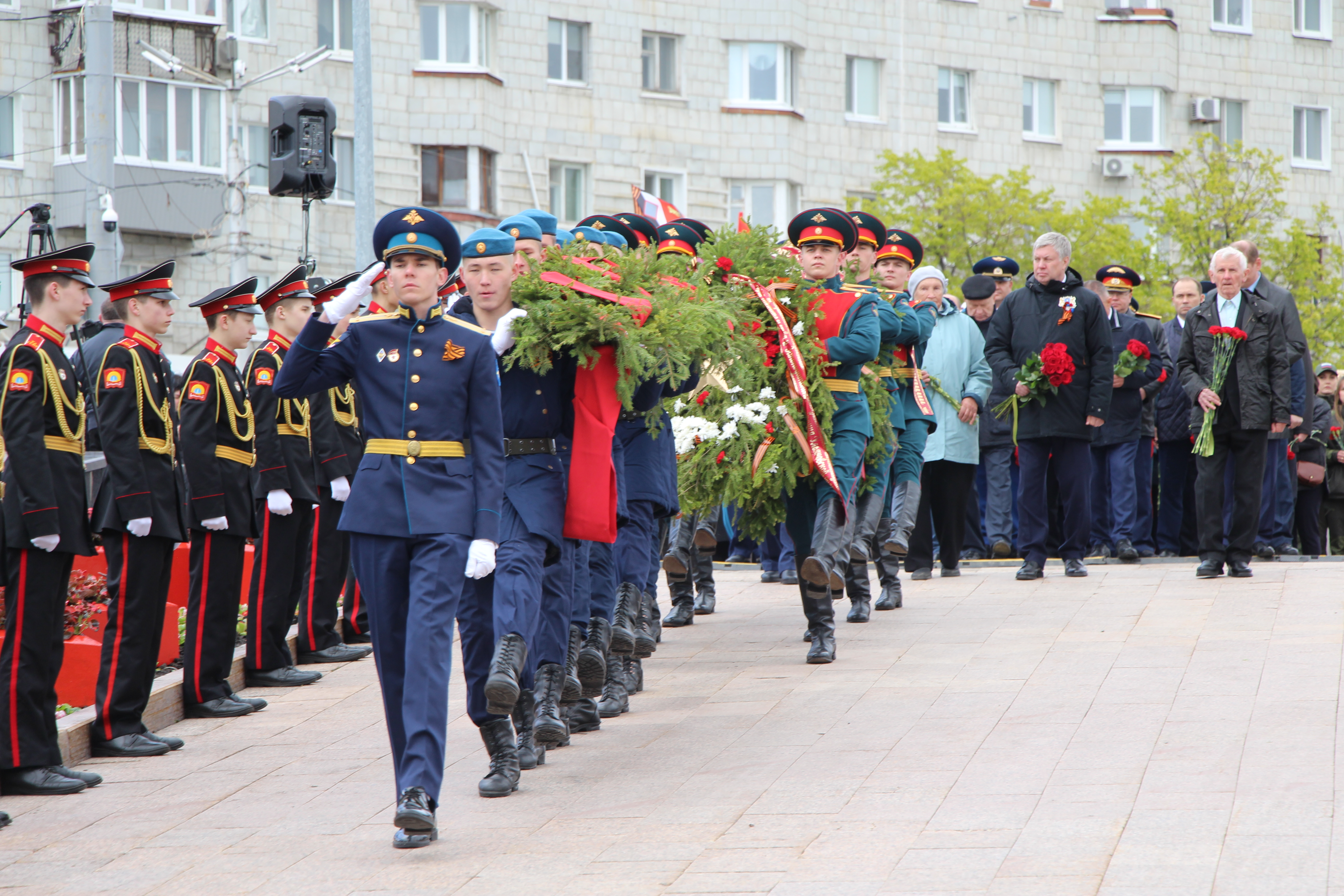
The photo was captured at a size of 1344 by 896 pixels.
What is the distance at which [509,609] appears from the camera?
22.6 feet

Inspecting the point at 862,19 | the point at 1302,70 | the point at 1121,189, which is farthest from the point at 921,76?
the point at 1302,70

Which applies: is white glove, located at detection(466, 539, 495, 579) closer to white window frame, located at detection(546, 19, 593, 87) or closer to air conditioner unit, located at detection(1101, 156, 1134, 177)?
white window frame, located at detection(546, 19, 593, 87)

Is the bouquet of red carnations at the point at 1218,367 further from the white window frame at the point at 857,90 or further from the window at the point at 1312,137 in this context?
the window at the point at 1312,137

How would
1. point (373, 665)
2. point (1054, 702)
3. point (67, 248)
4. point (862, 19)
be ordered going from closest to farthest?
point (67, 248) → point (1054, 702) → point (373, 665) → point (862, 19)

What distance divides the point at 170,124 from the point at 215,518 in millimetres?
26001

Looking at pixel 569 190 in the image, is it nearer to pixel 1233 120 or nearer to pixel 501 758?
pixel 1233 120

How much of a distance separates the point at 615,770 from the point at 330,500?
4.10 meters

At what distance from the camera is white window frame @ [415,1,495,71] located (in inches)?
1366

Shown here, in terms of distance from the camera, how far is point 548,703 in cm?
741

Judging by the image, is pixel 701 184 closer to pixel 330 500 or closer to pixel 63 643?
pixel 330 500

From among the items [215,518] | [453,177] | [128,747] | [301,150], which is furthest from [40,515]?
[453,177]

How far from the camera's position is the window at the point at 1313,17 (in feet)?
152

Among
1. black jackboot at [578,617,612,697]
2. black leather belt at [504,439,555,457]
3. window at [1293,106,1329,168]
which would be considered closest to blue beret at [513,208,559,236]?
black leather belt at [504,439,555,457]

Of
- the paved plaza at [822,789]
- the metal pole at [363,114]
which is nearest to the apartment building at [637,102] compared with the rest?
the metal pole at [363,114]
